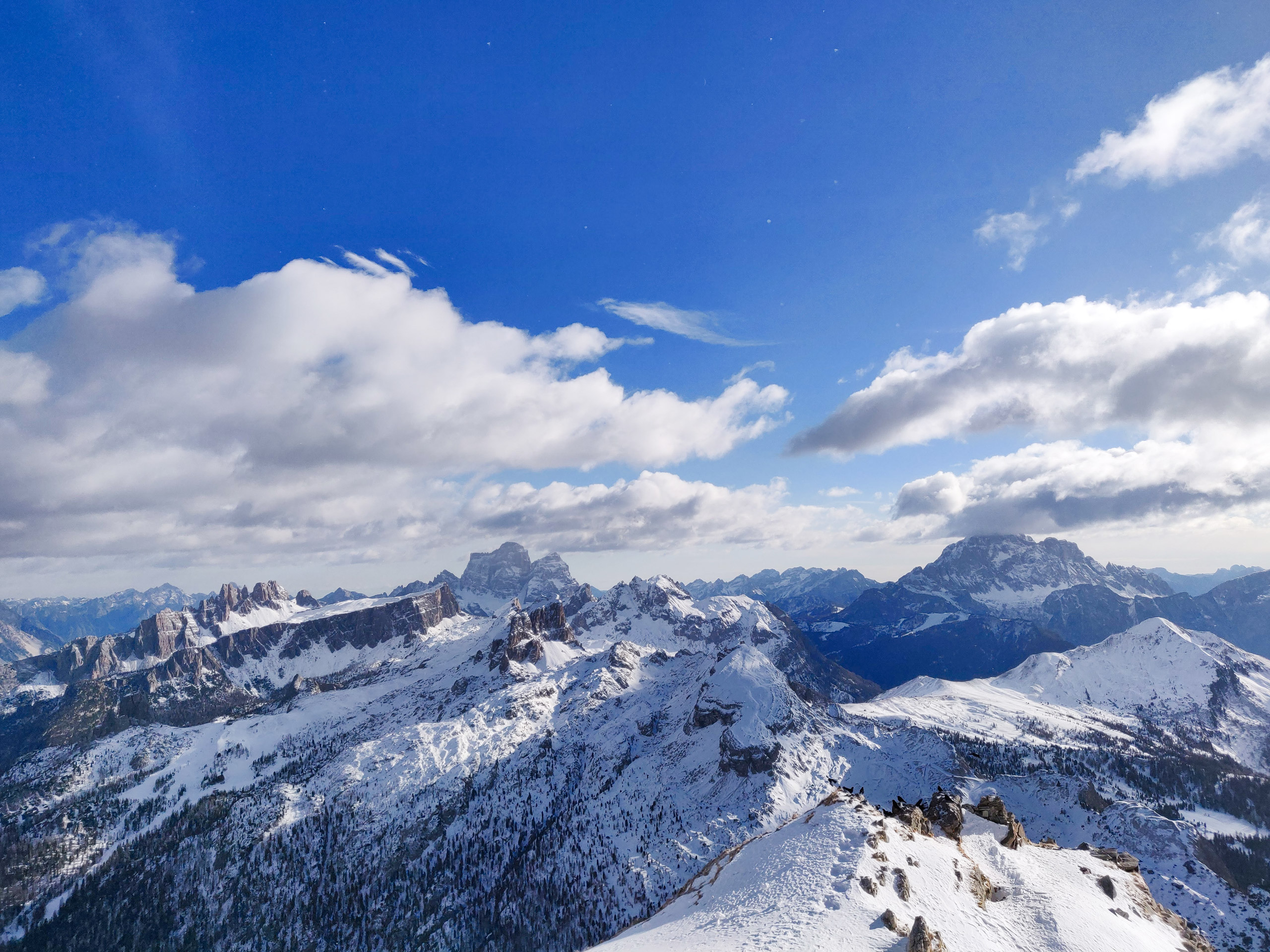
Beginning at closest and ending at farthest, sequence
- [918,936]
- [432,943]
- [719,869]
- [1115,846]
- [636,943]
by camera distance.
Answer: [918,936] < [636,943] < [719,869] < [1115,846] < [432,943]

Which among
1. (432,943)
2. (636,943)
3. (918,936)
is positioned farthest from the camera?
(432,943)

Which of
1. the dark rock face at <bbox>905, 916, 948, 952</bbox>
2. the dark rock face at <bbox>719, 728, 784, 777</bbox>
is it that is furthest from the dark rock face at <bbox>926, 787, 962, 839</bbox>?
the dark rock face at <bbox>719, 728, 784, 777</bbox>

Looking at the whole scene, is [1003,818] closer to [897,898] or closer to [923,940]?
[897,898]

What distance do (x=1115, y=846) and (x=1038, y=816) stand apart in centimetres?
2060

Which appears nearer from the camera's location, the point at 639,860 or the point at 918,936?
the point at 918,936

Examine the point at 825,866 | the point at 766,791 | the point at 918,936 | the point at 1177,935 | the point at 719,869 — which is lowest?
the point at 766,791

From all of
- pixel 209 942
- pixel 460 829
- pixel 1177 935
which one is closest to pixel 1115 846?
pixel 1177 935

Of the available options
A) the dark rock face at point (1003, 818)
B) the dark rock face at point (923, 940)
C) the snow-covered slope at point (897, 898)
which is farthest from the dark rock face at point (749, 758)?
the dark rock face at point (923, 940)

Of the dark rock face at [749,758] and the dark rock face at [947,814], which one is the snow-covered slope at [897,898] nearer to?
the dark rock face at [947,814]

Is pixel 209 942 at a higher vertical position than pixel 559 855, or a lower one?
lower

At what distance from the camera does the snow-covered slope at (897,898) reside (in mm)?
49750

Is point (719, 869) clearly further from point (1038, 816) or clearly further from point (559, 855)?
point (1038, 816)

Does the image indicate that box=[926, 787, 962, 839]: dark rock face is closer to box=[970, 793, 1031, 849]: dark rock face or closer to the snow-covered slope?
the snow-covered slope

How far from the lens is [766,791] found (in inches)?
7008
